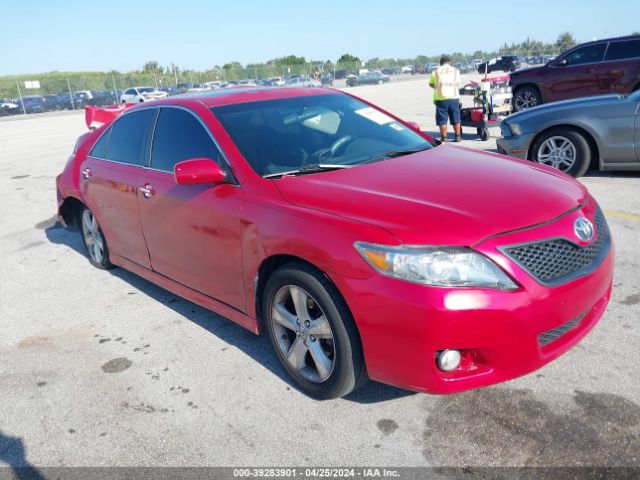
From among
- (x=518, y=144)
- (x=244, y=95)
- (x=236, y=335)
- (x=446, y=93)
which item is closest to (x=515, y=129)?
(x=518, y=144)

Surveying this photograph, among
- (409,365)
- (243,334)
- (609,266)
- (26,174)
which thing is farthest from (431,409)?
(26,174)

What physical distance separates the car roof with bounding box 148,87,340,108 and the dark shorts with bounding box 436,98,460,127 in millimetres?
6728

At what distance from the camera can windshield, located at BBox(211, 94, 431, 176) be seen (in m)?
3.51

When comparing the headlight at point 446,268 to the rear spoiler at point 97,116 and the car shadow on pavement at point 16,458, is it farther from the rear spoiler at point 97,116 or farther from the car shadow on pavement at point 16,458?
the rear spoiler at point 97,116

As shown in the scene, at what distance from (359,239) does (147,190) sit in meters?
2.08

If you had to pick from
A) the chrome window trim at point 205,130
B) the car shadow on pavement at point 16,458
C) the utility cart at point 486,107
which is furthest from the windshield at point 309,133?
the utility cart at point 486,107

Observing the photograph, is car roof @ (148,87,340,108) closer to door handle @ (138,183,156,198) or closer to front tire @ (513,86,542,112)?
door handle @ (138,183,156,198)

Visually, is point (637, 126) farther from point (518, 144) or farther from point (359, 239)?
point (359, 239)

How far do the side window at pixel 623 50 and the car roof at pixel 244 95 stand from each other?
10.5 metres

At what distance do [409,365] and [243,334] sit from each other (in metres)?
1.67

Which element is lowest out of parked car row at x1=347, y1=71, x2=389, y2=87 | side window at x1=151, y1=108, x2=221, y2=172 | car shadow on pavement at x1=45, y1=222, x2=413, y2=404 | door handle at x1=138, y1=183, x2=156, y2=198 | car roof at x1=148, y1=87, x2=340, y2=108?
parked car row at x1=347, y1=71, x2=389, y2=87

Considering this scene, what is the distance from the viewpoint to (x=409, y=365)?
2.56m

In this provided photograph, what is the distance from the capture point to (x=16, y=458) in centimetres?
281

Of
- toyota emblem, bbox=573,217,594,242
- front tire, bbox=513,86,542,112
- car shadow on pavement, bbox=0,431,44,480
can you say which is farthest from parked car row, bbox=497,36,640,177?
car shadow on pavement, bbox=0,431,44,480
